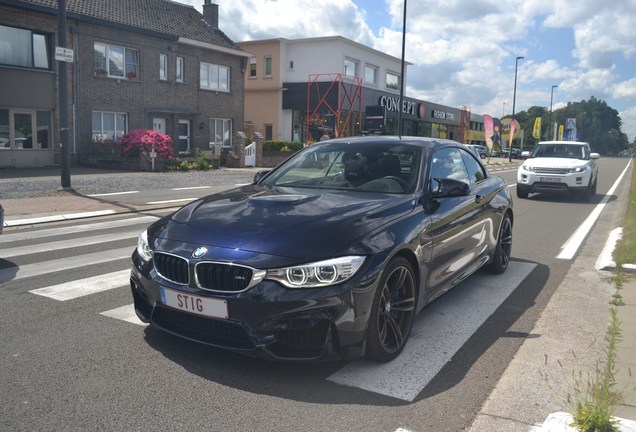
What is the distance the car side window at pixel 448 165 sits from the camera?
5177 millimetres

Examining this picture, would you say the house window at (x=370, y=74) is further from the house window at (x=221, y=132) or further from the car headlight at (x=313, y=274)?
the car headlight at (x=313, y=274)

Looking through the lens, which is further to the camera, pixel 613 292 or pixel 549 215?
pixel 549 215

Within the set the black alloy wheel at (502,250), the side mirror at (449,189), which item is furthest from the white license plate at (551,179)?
the side mirror at (449,189)

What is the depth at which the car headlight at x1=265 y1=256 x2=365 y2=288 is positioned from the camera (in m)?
3.43

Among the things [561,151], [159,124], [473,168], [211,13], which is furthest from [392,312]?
[211,13]

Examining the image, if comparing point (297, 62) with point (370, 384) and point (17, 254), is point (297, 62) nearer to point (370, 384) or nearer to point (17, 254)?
point (17, 254)

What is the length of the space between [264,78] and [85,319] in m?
39.5

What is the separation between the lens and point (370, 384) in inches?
144

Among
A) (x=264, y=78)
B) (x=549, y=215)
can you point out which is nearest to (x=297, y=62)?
(x=264, y=78)

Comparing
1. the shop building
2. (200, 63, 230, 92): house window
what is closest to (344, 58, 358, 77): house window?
the shop building

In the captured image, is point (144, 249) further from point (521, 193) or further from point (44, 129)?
point (44, 129)

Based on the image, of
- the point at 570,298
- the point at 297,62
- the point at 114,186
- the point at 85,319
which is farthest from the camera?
the point at 297,62

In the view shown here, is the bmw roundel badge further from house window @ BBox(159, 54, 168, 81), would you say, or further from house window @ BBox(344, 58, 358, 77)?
house window @ BBox(344, 58, 358, 77)

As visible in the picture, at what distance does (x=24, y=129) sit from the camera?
75.7ft
